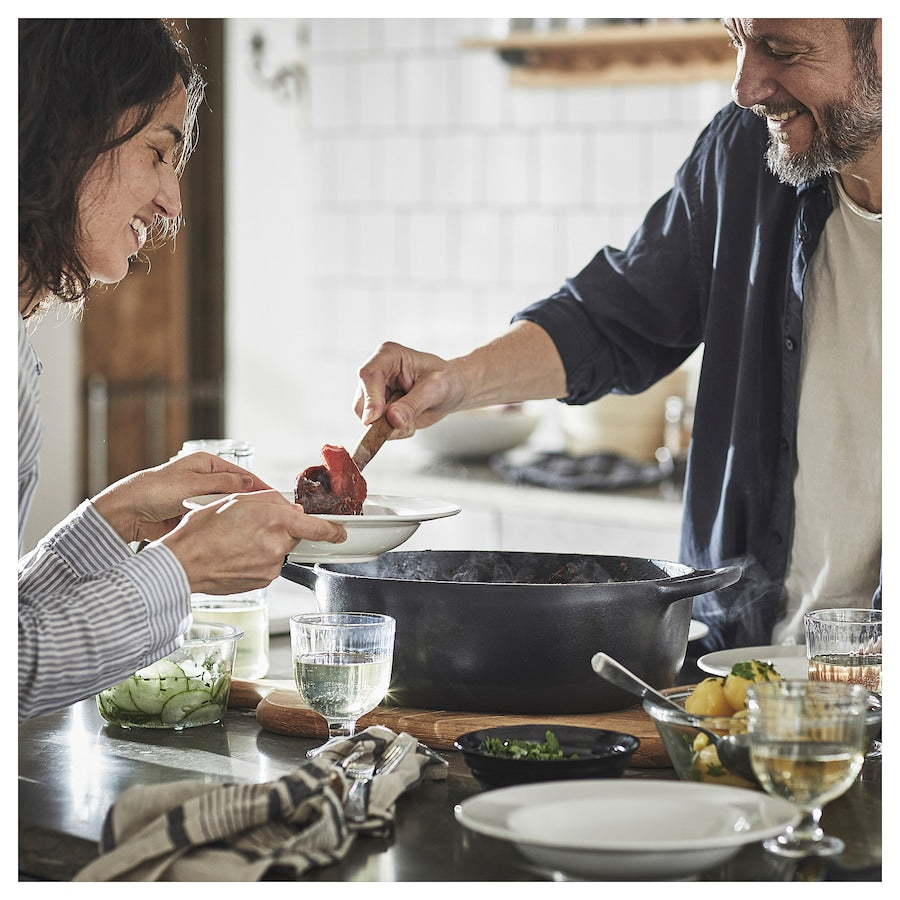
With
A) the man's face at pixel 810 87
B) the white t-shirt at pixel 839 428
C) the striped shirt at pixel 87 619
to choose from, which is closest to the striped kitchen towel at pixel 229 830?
the striped shirt at pixel 87 619

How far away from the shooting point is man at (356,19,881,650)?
1810 millimetres

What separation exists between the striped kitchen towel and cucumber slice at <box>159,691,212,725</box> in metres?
0.36

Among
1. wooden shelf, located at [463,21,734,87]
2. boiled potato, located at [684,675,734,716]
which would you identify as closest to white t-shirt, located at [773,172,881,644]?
boiled potato, located at [684,675,734,716]

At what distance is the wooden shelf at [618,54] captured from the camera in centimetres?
374

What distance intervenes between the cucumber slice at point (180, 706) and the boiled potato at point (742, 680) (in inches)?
22.7

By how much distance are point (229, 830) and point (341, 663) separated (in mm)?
296

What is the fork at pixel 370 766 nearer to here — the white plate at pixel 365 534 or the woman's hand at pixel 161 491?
the white plate at pixel 365 534

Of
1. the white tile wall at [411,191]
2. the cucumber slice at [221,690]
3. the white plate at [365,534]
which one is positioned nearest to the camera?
→ the white plate at [365,534]

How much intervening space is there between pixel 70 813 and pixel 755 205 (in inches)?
51.5

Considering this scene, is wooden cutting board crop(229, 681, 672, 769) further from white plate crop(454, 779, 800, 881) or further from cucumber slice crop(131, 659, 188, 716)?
white plate crop(454, 779, 800, 881)

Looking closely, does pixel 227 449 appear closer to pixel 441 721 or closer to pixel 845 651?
pixel 441 721
